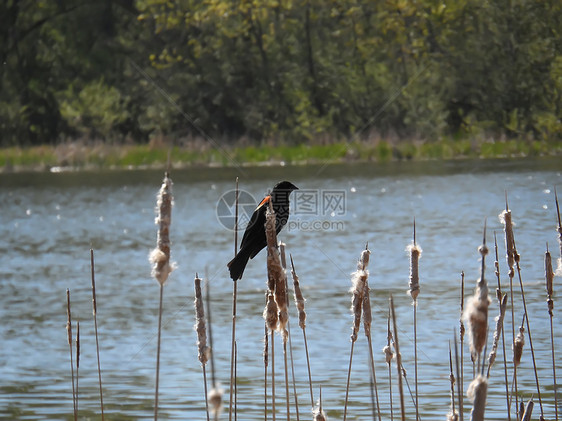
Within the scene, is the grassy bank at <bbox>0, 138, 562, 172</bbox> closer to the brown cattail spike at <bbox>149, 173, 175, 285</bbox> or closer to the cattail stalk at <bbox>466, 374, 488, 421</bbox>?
the brown cattail spike at <bbox>149, 173, 175, 285</bbox>

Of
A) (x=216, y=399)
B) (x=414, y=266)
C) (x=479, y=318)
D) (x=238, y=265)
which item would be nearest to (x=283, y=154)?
(x=238, y=265)

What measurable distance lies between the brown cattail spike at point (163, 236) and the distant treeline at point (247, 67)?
27.6m

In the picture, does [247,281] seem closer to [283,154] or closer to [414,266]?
[414,266]

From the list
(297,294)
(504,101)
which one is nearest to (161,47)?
(504,101)

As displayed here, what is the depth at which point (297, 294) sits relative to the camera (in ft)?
12.0

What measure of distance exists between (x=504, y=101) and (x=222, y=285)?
20.3 m

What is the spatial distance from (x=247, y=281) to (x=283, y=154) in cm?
1716

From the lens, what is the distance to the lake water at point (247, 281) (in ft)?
21.1

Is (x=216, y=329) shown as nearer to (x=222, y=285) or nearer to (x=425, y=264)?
(x=222, y=285)

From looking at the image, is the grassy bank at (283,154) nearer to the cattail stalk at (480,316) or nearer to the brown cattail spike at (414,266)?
the brown cattail spike at (414,266)

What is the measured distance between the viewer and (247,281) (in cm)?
1102

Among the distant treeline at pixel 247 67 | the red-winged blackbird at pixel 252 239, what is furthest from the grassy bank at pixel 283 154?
the red-winged blackbird at pixel 252 239

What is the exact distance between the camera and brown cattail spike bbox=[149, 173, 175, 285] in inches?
106

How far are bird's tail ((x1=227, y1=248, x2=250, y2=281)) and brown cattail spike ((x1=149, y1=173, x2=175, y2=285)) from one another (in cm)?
94
